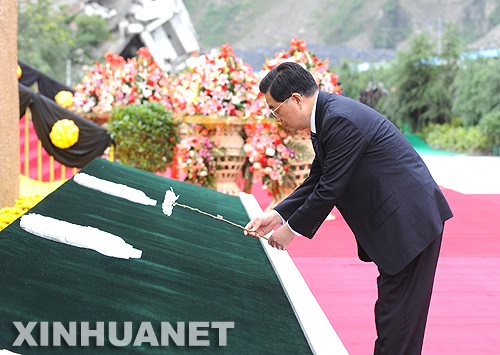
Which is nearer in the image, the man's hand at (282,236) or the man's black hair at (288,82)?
the man's black hair at (288,82)

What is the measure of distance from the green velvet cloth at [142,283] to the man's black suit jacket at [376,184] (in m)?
0.39

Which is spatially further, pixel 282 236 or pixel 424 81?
pixel 424 81

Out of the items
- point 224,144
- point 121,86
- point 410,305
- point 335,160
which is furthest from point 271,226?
point 121,86

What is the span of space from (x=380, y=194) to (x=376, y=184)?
0.12 ft

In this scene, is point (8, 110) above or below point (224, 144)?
above

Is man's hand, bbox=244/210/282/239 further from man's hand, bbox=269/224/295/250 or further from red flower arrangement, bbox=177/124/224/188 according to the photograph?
red flower arrangement, bbox=177/124/224/188

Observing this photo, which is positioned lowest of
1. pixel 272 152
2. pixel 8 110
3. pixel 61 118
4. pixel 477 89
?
pixel 477 89

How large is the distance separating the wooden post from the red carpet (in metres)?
1.95

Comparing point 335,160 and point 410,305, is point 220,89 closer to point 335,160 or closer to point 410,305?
point 335,160

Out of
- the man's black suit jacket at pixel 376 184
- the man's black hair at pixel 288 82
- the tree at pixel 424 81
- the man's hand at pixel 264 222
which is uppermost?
the man's black hair at pixel 288 82

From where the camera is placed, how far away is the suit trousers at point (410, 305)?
5.75ft

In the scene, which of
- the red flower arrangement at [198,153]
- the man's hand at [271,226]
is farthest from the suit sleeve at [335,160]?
the red flower arrangement at [198,153]

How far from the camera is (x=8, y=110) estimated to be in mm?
3143

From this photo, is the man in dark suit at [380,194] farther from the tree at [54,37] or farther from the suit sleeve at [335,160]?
the tree at [54,37]
